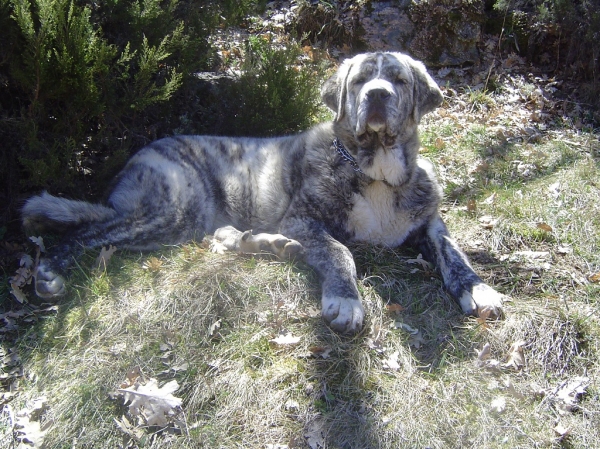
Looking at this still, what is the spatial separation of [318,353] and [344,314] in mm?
300

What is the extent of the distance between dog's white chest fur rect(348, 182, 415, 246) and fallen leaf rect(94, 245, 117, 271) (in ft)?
5.93

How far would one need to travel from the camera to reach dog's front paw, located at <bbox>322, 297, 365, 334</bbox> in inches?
133

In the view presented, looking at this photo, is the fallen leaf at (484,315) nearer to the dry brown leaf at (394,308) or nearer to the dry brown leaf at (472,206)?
the dry brown leaf at (394,308)

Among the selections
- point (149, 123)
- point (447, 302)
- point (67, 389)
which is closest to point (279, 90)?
point (149, 123)

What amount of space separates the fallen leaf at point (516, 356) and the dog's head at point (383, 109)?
1.51 metres

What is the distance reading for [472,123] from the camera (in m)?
6.63

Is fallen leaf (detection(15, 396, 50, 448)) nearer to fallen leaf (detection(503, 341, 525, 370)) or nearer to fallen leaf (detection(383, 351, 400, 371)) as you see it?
fallen leaf (detection(383, 351, 400, 371))

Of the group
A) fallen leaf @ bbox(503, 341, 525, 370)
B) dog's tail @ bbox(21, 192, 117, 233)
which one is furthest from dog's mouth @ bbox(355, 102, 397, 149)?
dog's tail @ bbox(21, 192, 117, 233)

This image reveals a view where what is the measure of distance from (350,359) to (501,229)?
2044 millimetres

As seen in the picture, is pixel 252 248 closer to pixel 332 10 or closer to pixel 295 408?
pixel 295 408

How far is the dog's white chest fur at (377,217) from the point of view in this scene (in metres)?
4.22

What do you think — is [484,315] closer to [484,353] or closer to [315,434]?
[484,353]

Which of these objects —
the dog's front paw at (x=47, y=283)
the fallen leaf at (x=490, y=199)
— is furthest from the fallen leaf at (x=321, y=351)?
the fallen leaf at (x=490, y=199)

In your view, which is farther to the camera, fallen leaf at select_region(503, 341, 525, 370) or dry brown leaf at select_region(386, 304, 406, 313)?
dry brown leaf at select_region(386, 304, 406, 313)
